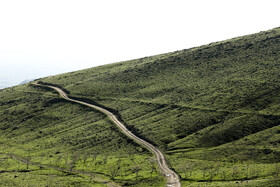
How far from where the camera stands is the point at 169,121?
99.7m

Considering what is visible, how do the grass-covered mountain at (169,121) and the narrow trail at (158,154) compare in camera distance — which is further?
the grass-covered mountain at (169,121)

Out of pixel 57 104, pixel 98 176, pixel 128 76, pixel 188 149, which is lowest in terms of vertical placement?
pixel 98 176

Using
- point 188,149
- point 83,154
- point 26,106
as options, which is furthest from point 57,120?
point 188,149

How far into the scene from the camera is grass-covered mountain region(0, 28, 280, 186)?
73500 millimetres

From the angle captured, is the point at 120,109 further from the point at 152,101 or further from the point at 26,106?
the point at 26,106

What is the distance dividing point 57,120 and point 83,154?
38.7 metres

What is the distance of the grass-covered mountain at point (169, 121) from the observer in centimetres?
7350

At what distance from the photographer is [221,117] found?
94000mm

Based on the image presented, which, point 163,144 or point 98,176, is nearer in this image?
point 98,176

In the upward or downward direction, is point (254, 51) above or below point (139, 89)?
above

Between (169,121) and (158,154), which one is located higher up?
(169,121)

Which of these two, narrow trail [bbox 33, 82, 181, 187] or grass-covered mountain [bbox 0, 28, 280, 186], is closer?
narrow trail [bbox 33, 82, 181, 187]

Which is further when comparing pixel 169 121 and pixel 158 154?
pixel 169 121

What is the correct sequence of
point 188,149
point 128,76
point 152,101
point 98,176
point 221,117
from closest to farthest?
point 98,176 → point 188,149 → point 221,117 → point 152,101 → point 128,76
